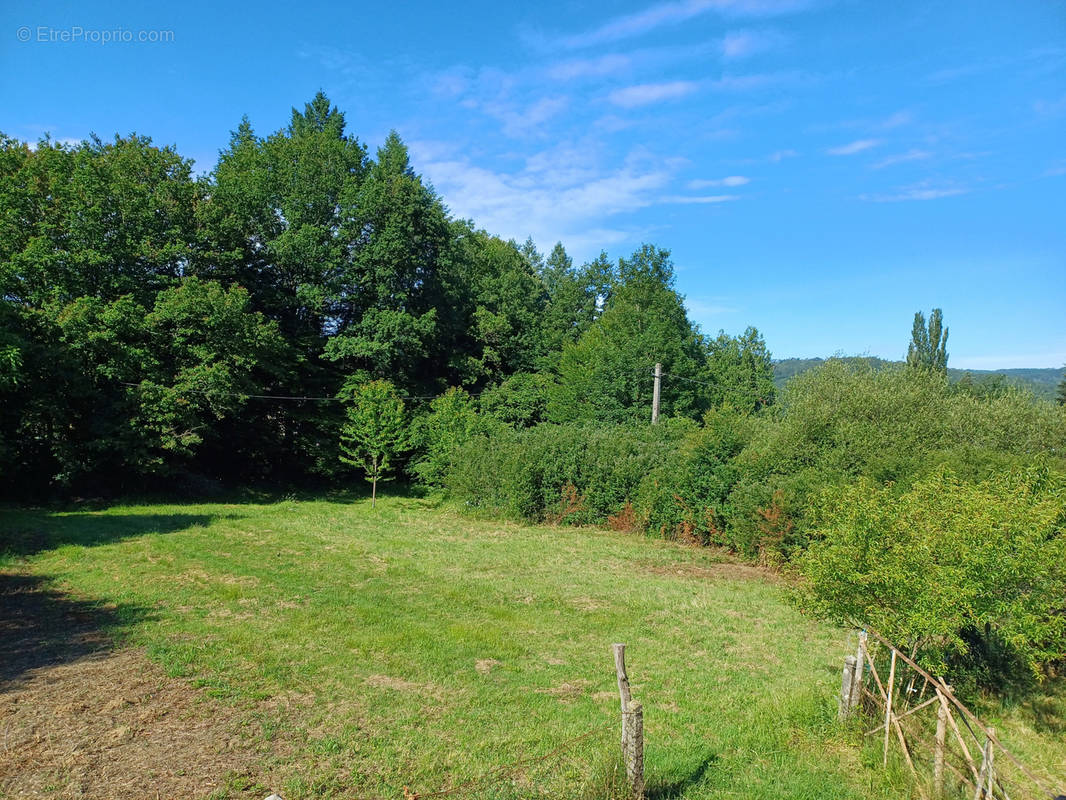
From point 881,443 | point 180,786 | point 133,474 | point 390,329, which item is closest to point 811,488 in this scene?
point 881,443

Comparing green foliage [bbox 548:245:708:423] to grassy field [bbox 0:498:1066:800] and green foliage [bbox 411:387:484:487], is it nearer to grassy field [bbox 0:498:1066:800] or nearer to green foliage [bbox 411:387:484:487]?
green foliage [bbox 411:387:484:487]

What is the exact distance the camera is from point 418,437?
25625 millimetres

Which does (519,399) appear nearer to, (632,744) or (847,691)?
(847,691)

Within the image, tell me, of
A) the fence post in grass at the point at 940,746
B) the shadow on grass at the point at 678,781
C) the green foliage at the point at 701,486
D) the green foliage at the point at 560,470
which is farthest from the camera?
the green foliage at the point at 560,470

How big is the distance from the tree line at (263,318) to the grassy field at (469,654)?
5.92 meters

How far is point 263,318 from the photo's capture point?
1014 inches

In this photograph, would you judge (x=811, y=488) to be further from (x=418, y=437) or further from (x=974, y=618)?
(x=418, y=437)

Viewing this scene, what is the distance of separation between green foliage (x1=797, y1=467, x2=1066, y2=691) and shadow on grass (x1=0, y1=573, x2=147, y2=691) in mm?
9686

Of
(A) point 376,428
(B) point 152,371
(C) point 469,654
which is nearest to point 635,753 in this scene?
(C) point 469,654

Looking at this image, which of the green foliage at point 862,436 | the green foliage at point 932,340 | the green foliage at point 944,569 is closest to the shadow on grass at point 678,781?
the green foliage at point 944,569

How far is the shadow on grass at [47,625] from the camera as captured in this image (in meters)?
8.14

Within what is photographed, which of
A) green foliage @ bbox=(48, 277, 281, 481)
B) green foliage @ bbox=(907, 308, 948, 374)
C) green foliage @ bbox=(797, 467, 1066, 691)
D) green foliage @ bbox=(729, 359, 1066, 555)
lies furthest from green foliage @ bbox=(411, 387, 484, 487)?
green foliage @ bbox=(907, 308, 948, 374)

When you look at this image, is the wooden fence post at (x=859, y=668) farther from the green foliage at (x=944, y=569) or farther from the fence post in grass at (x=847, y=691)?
the green foliage at (x=944, y=569)

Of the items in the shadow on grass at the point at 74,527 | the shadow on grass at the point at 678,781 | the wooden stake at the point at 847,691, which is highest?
the wooden stake at the point at 847,691
